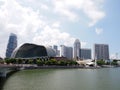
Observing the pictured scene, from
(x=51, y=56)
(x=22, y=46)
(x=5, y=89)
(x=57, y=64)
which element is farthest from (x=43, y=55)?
(x=5, y=89)

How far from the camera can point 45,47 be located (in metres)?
190

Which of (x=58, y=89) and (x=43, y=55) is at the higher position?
(x=43, y=55)

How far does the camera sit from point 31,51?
630ft

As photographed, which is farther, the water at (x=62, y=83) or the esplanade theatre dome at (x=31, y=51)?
the esplanade theatre dome at (x=31, y=51)

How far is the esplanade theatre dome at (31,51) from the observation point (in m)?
188

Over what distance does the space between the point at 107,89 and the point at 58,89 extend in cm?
924

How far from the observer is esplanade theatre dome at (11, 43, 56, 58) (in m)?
188

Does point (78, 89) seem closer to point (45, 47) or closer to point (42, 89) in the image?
point (42, 89)

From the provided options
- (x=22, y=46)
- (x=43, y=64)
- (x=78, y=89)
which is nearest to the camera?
(x=78, y=89)

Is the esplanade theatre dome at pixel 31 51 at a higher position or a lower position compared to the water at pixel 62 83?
higher

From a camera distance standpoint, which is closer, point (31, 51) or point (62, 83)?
point (62, 83)

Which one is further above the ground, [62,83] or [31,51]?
[31,51]

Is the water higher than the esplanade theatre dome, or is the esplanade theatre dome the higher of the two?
the esplanade theatre dome

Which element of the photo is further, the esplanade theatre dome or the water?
the esplanade theatre dome
